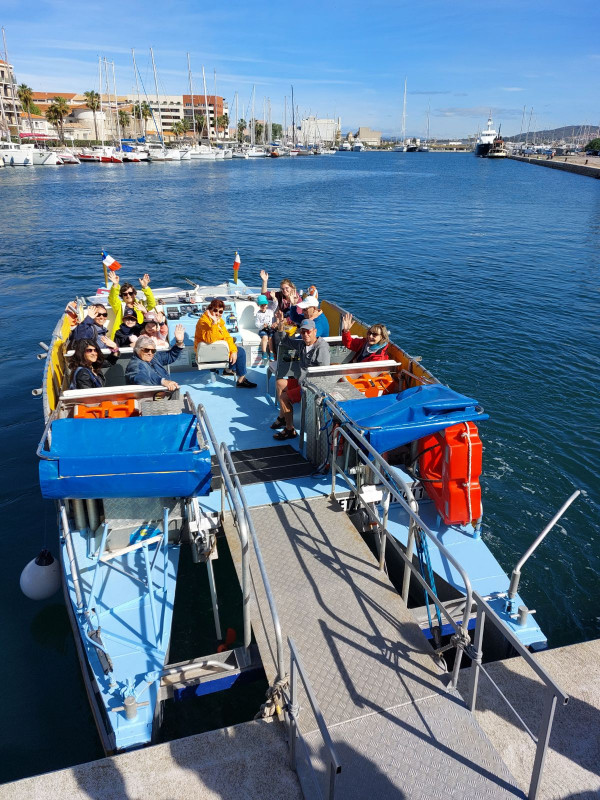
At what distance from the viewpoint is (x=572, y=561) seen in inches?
336

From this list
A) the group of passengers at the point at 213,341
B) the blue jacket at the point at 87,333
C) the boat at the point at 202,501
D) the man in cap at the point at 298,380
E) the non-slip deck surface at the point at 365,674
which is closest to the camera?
the non-slip deck surface at the point at 365,674

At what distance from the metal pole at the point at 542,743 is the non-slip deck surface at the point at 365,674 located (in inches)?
6.6

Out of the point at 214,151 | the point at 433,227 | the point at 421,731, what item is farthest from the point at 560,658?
the point at 214,151

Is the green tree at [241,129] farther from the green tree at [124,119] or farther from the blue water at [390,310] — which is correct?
the blue water at [390,310]

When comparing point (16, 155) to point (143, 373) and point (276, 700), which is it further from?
point (276, 700)

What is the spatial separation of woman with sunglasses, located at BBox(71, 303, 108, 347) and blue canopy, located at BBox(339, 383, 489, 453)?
4.21 metres

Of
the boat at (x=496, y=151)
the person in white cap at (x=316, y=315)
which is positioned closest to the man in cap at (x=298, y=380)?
the person in white cap at (x=316, y=315)

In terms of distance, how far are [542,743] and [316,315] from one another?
23.0 feet

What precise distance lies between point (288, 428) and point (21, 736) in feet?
15.8

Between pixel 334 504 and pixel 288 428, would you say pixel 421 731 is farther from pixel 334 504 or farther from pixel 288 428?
pixel 288 428

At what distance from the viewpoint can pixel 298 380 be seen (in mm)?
8273

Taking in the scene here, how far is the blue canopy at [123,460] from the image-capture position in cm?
549

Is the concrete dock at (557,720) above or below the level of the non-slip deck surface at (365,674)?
below

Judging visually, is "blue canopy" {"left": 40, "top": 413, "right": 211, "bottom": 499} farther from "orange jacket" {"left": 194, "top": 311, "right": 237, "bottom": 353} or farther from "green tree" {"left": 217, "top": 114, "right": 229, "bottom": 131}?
"green tree" {"left": 217, "top": 114, "right": 229, "bottom": 131}
